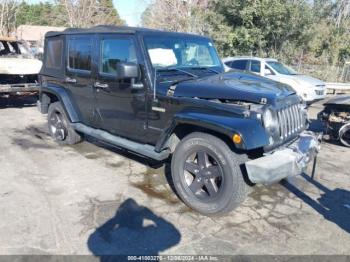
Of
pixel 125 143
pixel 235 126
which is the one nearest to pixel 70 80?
pixel 125 143

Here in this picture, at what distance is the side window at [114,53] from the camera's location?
182 inches

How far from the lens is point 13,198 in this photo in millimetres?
4230

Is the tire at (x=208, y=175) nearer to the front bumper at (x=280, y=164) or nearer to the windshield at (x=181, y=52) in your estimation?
the front bumper at (x=280, y=164)

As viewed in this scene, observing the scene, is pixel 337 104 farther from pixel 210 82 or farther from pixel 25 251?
pixel 25 251

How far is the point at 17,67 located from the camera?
30.5ft

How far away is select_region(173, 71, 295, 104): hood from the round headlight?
14 cm

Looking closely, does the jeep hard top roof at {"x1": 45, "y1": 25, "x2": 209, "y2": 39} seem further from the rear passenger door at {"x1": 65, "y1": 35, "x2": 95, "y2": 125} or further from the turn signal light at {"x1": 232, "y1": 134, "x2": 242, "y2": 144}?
the turn signal light at {"x1": 232, "y1": 134, "x2": 242, "y2": 144}

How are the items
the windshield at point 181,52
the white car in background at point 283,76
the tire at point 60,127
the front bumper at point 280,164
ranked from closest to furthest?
the front bumper at point 280,164
the windshield at point 181,52
the tire at point 60,127
the white car in background at point 283,76

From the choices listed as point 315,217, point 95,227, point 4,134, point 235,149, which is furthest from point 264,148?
point 4,134

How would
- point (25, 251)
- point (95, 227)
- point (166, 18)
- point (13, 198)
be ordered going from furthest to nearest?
point (166, 18), point (13, 198), point (95, 227), point (25, 251)

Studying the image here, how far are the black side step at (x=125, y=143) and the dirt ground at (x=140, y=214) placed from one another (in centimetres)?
47

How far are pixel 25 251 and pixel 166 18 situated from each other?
25896 mm

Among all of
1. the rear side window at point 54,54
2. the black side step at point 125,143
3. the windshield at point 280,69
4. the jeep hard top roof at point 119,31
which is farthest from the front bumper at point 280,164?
the windshield at point 280,69

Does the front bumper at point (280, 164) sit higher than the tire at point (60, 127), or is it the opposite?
the front bumper at point (280, 164)
